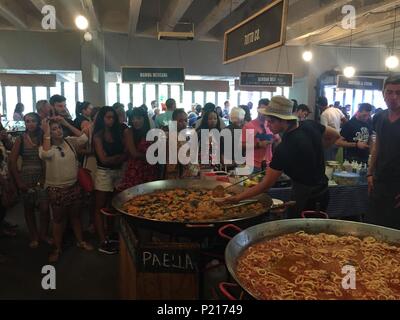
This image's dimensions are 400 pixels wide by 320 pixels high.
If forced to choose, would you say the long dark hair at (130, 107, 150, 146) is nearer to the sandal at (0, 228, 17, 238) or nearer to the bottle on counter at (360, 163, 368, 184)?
the sandal at (0, 228, 17, 238)

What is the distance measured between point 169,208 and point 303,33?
6.94 meters

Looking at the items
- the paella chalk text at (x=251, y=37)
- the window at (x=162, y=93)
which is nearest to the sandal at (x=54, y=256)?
the paella chalk text at (x=251, y=37)

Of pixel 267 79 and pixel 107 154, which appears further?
pixel 267 79

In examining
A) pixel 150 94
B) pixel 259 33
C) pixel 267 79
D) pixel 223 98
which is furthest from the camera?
pixel 223 98

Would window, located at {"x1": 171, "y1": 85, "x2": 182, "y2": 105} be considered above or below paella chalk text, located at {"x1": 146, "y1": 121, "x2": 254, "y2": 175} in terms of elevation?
above

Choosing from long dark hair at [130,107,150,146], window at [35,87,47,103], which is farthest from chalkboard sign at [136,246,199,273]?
window at [35,87,47,103]

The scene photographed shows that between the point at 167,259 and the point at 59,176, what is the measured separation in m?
2.03

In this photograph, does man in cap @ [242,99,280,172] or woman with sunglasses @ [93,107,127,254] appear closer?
woman with sunglasses @ [93,107,127,254]

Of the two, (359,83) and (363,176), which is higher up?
(359,83)

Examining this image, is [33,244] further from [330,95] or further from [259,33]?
[330,95]

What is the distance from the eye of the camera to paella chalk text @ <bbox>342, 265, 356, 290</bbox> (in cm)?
173

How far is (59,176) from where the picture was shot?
3873mm

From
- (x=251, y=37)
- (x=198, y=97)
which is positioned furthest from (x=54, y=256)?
(x=198, y=97)

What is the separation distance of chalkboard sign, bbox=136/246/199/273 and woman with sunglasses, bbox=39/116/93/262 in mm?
1881
